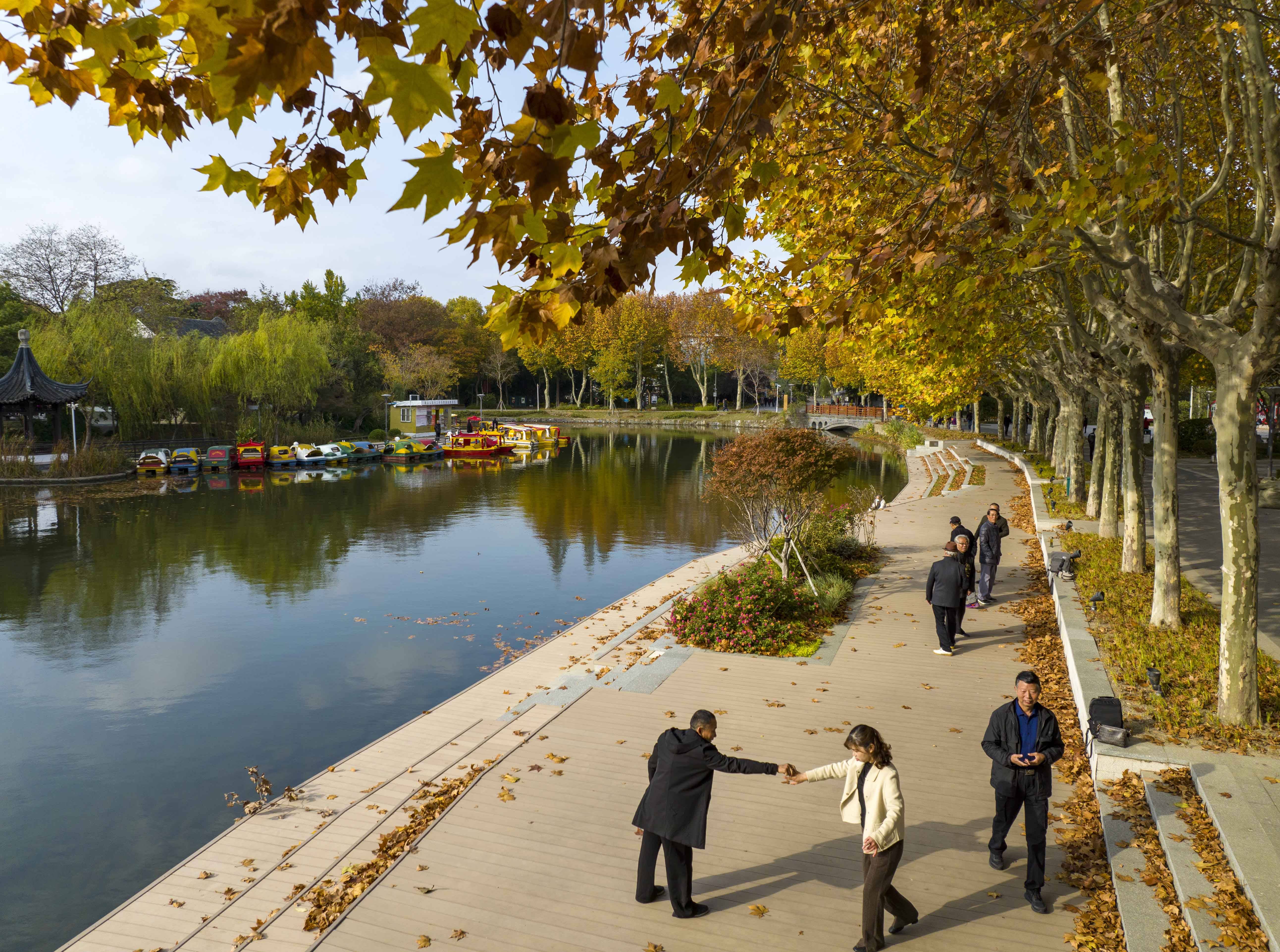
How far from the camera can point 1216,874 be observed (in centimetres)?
587

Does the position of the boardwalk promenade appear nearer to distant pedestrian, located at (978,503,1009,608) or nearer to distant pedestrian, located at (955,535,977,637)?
distant pedestrian, located at (955,535,977,637)

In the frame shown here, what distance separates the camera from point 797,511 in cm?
1642

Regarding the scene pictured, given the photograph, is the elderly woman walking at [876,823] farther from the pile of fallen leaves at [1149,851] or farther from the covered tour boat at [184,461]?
the covered tour boat at [184,461]

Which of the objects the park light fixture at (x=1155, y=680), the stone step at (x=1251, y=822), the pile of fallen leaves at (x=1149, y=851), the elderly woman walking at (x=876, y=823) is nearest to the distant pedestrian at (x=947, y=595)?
the park light fixture at (x=1155, y=680)

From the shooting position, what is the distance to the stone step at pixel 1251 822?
5.42 m

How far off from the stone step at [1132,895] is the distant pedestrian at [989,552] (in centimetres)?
835

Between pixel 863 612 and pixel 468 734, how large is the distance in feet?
25.4

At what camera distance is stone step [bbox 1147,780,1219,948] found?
17.5 feet

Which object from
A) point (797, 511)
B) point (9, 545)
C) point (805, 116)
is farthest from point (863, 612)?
point (9, 545)

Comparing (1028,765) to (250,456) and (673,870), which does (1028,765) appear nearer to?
(673,870)

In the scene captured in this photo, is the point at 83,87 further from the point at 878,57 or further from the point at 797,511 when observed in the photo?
the point at 797,511

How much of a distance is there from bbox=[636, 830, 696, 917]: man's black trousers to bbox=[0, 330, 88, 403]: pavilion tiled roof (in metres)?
42.8

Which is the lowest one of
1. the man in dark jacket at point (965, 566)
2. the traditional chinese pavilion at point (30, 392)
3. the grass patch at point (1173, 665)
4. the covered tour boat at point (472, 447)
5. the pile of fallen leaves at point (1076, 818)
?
the pile of fallen leaves at point (1076, 818)

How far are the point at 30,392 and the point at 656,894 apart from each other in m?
42.9
